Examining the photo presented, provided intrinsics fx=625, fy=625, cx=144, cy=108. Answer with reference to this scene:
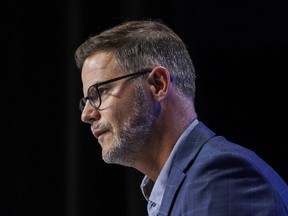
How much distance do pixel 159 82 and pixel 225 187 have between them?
1.24 ft

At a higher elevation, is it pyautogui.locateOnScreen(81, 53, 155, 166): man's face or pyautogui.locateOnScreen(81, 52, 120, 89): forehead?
pyautogui.locateOnScreen(81, 52, 120, 89): forehead

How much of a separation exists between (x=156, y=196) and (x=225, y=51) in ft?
3.00

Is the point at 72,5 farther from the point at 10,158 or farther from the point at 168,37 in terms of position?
the point at 168,37

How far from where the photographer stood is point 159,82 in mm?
1485

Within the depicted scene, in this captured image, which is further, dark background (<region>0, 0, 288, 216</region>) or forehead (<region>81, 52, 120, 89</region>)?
dark background (<region>0, 0, 288, 216</region>)

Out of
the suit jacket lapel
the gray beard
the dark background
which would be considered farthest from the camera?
the dark background

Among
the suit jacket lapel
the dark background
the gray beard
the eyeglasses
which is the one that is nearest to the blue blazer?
the suit jacket lapel

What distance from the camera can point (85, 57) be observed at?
1.55 meters

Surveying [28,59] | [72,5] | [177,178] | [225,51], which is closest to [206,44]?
[225,51]

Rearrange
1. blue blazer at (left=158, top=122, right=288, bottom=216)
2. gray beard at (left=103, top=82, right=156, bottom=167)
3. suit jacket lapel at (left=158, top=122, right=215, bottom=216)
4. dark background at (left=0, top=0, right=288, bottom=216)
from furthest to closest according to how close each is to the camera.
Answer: dark background at (left=0, top=0, right=288, bottom=216), gray beard at (left=103, top=82, right=156, bottom=167), suit jacket lapel at (left=158, top=122, right=215, bottom=216), blue blazer at (left=158, top=122, right=288, bottom=216)

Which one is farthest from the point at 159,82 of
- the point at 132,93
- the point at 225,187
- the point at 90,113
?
the point at 225,187

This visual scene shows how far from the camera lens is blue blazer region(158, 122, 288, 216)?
118cm

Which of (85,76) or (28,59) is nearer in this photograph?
Result: (85,76)

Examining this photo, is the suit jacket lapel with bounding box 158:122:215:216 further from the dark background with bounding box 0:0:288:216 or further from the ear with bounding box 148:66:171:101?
the dark background with bounding box 0:0:288:216
